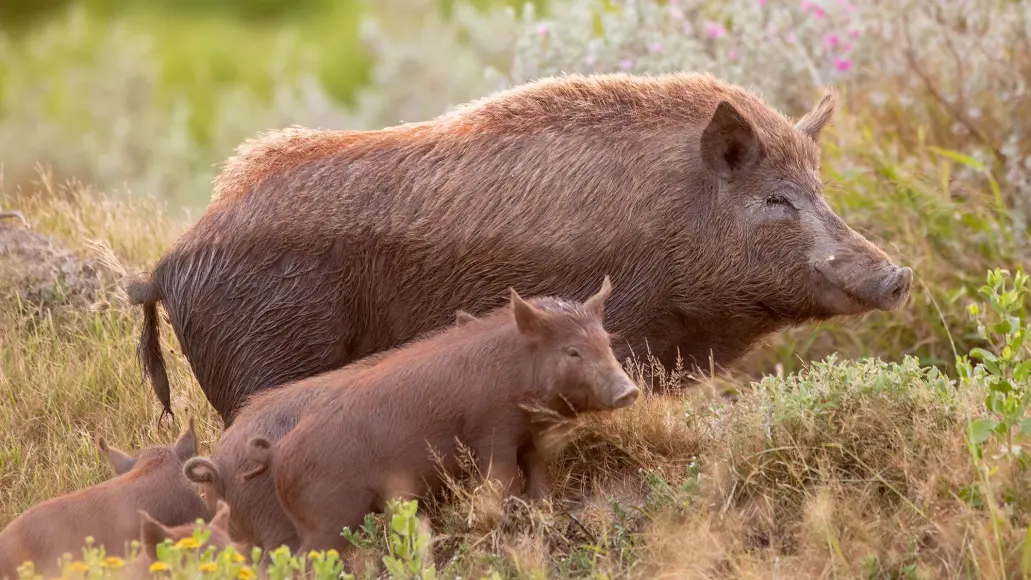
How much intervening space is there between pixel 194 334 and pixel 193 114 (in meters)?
16.1

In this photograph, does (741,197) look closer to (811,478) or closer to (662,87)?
(662,87)

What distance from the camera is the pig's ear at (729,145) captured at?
522cm

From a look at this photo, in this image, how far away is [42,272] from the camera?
6.82 m

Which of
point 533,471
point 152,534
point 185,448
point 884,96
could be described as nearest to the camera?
point 152,534

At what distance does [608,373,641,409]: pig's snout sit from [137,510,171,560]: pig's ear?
1.36 m

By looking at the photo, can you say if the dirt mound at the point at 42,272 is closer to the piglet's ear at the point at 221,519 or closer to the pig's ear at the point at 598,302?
the piglet's ear at the point at 221,519

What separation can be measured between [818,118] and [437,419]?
219cm

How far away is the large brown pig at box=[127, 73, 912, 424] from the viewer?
207 inches

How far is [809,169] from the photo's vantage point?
551cm

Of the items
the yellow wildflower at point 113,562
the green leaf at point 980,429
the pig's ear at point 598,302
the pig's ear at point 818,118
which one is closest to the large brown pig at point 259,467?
the pig's ear at point 598,302

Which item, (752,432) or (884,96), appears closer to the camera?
(752,432)

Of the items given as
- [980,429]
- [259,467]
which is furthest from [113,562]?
[980,429]

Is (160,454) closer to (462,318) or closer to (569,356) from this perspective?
(462,318)

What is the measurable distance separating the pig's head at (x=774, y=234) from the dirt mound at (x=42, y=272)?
3.12 meters
